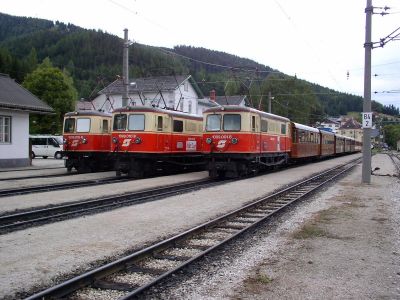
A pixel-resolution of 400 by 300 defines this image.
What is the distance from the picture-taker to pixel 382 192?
631 inches

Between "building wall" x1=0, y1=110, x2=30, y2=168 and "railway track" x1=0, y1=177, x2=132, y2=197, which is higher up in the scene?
"building wall" x1=0, y1=110, x2=30, y2=168

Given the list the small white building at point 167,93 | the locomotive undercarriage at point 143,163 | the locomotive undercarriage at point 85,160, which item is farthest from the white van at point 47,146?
the locomotive undercarriage at point 143,163

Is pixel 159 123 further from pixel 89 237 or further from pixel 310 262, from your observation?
pixel 310 262

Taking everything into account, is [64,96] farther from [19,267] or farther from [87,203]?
[19,267]

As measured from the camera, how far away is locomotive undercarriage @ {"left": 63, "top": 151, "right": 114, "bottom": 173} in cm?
2283

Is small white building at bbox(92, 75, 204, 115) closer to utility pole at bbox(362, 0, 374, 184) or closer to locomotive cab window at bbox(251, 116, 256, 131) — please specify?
locomotive cab window at bbox(251, 116, 256, 131)

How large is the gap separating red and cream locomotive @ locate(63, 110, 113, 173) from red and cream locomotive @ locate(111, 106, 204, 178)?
2448 millimetres

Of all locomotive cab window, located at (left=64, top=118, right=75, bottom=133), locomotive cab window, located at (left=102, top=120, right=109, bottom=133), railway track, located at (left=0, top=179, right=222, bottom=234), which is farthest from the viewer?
locomotive cab window, located at (left=102, top=120, right=109, bottom=133)

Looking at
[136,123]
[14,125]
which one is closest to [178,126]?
[136,123]

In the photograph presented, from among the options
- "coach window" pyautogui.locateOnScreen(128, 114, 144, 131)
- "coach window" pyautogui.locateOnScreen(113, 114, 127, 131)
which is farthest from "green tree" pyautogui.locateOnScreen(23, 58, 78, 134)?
"coach window" pyautogui.locateOnScreen(128, 114, 144, 131)

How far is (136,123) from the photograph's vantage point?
65.8ft

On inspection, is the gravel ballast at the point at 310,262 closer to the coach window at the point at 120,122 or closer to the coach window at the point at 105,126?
the coach window at the point at 120,122

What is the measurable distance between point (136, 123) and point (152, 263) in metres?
13.9

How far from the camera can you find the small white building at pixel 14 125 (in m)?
24.9
